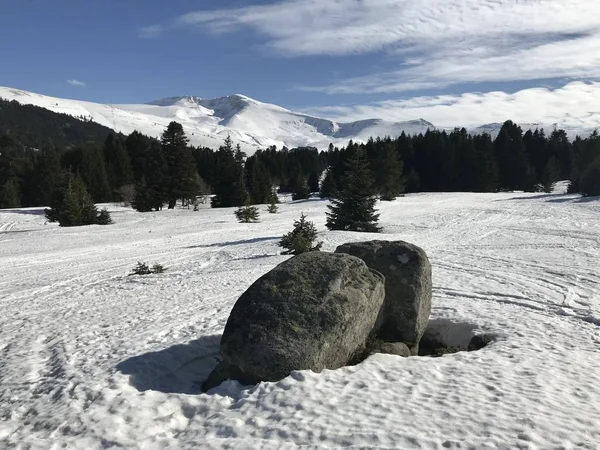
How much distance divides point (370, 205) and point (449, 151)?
178ft

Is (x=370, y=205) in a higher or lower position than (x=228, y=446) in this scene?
higher

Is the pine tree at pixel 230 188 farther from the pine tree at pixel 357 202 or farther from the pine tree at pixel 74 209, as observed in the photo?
the pine tree at pixel 357 202

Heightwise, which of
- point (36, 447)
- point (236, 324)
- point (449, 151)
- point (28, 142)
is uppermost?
point (28, 142)

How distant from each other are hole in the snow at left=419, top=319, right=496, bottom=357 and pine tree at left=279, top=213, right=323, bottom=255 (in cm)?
801

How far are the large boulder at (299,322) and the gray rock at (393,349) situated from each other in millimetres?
291

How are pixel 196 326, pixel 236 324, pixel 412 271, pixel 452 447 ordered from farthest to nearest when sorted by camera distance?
pixel 196 326 < pixel 412 271 < pixel 236 324 < pixel 452 447

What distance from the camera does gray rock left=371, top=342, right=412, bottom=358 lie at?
8078 mm

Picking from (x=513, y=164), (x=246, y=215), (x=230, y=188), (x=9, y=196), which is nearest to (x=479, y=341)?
(x=246, y=215)

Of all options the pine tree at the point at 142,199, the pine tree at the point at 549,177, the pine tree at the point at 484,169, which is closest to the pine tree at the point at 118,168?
the pine tree at the point at 142,199

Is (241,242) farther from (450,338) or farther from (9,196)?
(9,196)

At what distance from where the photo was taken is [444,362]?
743cm

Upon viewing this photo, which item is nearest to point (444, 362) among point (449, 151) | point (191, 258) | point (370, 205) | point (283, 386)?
point (283, 386)

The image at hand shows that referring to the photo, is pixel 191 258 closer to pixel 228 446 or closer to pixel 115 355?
pixel 115 355

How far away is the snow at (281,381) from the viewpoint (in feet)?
18.0
